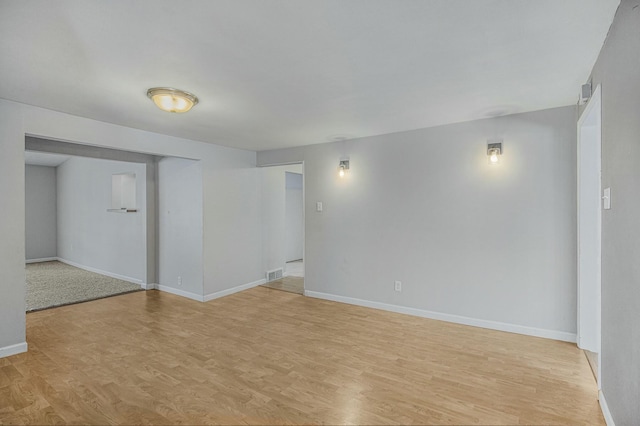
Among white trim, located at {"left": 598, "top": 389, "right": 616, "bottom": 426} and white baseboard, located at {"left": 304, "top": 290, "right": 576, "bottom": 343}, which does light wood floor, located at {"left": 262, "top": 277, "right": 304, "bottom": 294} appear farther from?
white trim, located at {"left": 598, "top": 389, "right": 616, "bottom": 426}

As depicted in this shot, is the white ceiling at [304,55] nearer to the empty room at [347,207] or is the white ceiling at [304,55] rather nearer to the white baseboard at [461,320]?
the empty room at [347,207]

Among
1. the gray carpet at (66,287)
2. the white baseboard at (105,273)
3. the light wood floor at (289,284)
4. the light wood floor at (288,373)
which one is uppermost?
the white baseboard at (105,273)

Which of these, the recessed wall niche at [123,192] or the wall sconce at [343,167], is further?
the recessed wall niche at [123,192]

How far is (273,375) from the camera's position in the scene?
2.54m

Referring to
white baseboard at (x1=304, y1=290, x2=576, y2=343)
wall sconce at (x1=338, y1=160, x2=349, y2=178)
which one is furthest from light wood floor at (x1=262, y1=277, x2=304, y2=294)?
wall sconce at (x1=338, y1=160, x2=349, y2=178)

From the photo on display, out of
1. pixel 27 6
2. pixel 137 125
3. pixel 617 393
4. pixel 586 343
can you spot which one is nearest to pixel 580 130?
pixel 586 343

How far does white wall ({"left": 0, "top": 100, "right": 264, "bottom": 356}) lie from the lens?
2.92 meters

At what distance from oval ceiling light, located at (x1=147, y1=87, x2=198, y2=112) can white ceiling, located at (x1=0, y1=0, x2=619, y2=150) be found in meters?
0.08

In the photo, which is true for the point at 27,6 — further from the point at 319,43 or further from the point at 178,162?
the point at 178,162

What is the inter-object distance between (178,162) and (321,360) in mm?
3890

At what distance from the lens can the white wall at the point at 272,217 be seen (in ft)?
18.9

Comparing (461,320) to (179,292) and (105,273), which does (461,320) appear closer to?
(179,292)

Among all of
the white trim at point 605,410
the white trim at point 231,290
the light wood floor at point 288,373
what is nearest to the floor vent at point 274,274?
the white trim at point 231,290

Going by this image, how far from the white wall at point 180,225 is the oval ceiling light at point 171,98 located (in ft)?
6.78
